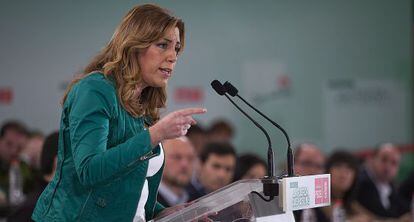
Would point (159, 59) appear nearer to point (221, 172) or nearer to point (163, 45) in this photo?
point (163, 45)

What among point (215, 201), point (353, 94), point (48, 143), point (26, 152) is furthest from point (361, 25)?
point (215, 201)

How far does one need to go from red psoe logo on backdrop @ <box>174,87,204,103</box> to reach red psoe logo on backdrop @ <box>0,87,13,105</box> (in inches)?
66.6

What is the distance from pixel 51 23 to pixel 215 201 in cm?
558

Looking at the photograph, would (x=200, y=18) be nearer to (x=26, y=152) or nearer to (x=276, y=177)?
(x=26, y=152)

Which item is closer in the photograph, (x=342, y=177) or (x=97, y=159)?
(x=97, y=159)

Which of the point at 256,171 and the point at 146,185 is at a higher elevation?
the point at 146,185

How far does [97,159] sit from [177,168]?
9.68 feet

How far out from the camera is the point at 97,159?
2.05m

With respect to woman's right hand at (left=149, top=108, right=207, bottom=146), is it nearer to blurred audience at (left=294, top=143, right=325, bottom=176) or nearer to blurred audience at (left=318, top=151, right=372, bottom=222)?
blurred audience at (left=318, top=151, right=372, bottom=222)

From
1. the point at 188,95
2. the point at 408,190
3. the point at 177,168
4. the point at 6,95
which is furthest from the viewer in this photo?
the point at 188,95

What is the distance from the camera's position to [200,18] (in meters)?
8.31

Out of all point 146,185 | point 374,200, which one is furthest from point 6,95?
point 146,185

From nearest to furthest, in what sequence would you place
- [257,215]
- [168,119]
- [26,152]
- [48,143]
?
1. [168,119]
2. [257,215]
3. [48,143]
4. [26,152]

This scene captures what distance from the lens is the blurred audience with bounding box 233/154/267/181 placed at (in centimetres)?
545
